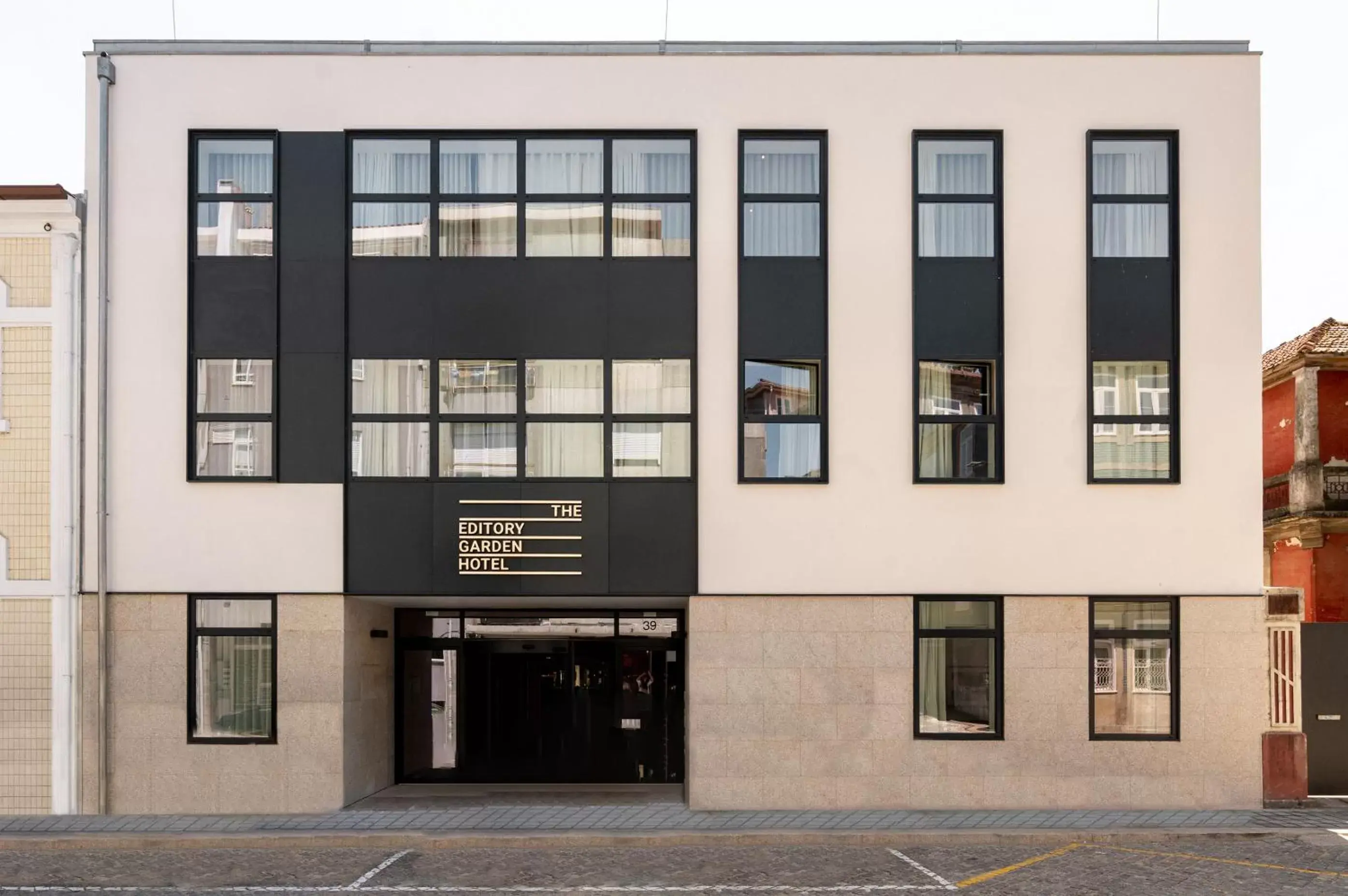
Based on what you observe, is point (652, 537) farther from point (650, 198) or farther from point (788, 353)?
point (650, 198)

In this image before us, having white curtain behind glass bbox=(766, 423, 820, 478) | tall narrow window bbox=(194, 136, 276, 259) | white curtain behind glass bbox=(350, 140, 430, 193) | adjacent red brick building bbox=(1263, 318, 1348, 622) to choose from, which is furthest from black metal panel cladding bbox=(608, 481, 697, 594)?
adjacent red brick building bbox=(1263, 318, 1348, 622)

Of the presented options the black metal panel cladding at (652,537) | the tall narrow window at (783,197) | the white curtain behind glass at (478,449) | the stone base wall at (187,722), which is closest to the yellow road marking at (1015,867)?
the black metal panel cladding at (652,537)

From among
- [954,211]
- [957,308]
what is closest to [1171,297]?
[957,308]

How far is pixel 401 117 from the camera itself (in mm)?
13719

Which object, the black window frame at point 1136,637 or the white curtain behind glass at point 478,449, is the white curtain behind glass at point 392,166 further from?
the black window frame at point 1136,637

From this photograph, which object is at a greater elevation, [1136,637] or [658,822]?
[1136,637]

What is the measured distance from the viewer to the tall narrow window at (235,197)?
1374 centimetres

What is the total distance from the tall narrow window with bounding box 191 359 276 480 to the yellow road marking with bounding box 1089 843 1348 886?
8816mm

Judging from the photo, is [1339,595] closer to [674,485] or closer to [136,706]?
[674,485]

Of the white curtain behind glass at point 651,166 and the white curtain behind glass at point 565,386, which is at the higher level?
the white curtain behind glass at point 651,166

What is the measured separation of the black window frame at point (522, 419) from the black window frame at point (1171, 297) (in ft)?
14.9

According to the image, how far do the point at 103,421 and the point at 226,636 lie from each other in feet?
9.12

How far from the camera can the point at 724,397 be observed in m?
13.6

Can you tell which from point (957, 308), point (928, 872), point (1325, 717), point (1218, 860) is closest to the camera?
point (928, 872)
